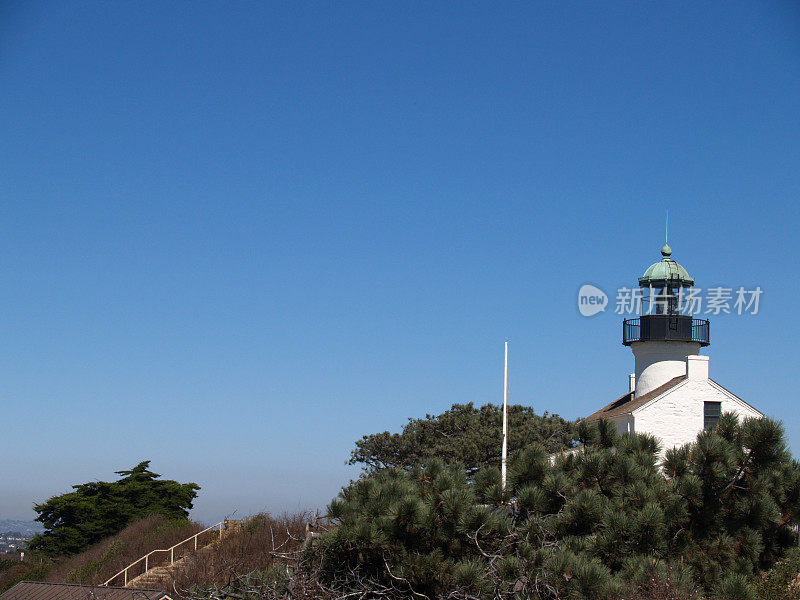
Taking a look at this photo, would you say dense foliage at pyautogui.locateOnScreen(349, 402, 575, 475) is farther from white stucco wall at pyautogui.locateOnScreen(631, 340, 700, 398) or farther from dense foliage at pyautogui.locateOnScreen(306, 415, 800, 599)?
dense foliage at pyautogui.locateOnScreen(306, 415, 800, 599)

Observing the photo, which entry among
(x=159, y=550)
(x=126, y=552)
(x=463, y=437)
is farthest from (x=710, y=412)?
(x=126, y=552)

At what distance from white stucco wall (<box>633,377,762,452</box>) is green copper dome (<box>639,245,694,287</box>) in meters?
6.26

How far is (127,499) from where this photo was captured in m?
46.2

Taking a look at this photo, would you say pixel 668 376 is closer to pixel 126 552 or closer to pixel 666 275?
pixel 666 275

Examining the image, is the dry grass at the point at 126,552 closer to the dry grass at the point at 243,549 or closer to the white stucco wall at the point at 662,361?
the dry grass at the point at 243,549

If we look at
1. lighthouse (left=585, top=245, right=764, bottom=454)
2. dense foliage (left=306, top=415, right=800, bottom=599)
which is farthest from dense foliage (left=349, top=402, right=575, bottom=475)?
dense foliage (left=306, top=415, right=800, bottom=599)

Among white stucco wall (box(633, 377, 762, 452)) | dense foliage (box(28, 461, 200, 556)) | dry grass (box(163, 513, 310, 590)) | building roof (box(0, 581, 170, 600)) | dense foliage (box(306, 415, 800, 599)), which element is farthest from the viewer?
dense foliage (box(28, 461, 200, 556))

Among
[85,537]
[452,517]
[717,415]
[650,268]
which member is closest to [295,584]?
[452,517]

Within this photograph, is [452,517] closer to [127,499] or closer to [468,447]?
[468,447]

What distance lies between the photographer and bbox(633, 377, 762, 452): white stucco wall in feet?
96.6

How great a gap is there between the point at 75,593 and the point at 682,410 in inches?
780

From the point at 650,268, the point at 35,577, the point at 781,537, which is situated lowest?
the point at 35,577

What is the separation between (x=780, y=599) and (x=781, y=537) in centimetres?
127

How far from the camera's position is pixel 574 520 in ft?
47.8
